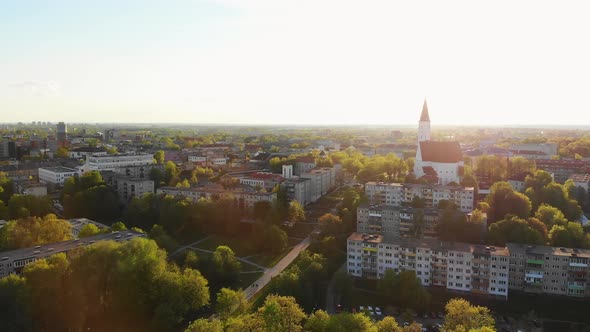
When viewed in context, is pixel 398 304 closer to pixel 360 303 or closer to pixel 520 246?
pixel 360 303

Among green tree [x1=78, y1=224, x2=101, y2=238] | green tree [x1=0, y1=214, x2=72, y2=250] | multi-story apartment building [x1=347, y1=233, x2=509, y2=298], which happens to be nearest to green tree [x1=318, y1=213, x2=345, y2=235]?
multi-story apartment building [x1=347, y1=233, x2=509, y2=298]

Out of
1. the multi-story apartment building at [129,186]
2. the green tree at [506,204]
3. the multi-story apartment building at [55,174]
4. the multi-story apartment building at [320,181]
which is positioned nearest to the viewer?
the green tree at [506,204]

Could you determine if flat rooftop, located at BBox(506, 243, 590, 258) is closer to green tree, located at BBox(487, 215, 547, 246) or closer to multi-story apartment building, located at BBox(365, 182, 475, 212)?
green tree, located at BBox(487, 215, 547, 246)

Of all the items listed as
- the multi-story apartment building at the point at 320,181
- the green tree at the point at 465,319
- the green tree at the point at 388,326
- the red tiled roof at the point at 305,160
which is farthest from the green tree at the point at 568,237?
the red tiled roof at the point at 305,160

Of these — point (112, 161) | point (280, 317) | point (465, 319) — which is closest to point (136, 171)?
point (112, 161)

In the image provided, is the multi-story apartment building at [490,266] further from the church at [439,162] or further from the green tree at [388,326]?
the church at [439,162]

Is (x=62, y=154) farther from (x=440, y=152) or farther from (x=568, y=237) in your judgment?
(x=568, y=237)

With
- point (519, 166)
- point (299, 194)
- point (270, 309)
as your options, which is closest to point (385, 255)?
point (270, 309)
